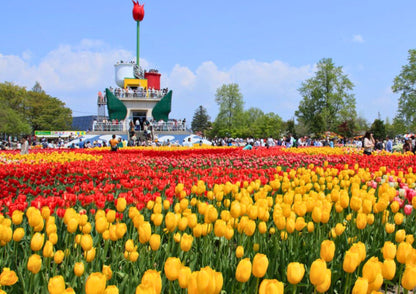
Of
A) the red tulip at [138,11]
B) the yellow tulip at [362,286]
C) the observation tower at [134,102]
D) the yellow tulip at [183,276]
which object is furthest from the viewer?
the red tulip at [138,11]

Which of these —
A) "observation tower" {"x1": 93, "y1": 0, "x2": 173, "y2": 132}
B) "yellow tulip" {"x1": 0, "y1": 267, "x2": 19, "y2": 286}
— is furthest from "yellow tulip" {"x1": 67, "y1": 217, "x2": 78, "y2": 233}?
"observation tower" {"x1": 93, "y1": 0, "x2": 173, "y2": 132}

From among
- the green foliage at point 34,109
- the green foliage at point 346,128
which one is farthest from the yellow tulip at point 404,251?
the green foliage at point 346,128

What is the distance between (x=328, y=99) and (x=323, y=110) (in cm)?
191

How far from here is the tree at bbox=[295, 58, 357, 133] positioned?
54000 mm

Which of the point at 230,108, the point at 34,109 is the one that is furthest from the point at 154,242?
the point at 34,109

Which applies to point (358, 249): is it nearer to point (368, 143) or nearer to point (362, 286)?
point (362, 286)

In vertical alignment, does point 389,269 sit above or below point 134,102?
below

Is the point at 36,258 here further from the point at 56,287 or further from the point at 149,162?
the point at 149,162

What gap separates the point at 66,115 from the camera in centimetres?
7769

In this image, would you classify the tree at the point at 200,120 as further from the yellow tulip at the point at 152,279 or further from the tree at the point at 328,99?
the yellow tulip at the point at 152,279

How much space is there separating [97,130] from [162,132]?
651cm

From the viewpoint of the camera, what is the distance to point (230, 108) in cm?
6456

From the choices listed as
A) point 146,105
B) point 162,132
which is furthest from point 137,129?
point 146,105

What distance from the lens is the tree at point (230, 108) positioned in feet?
211
